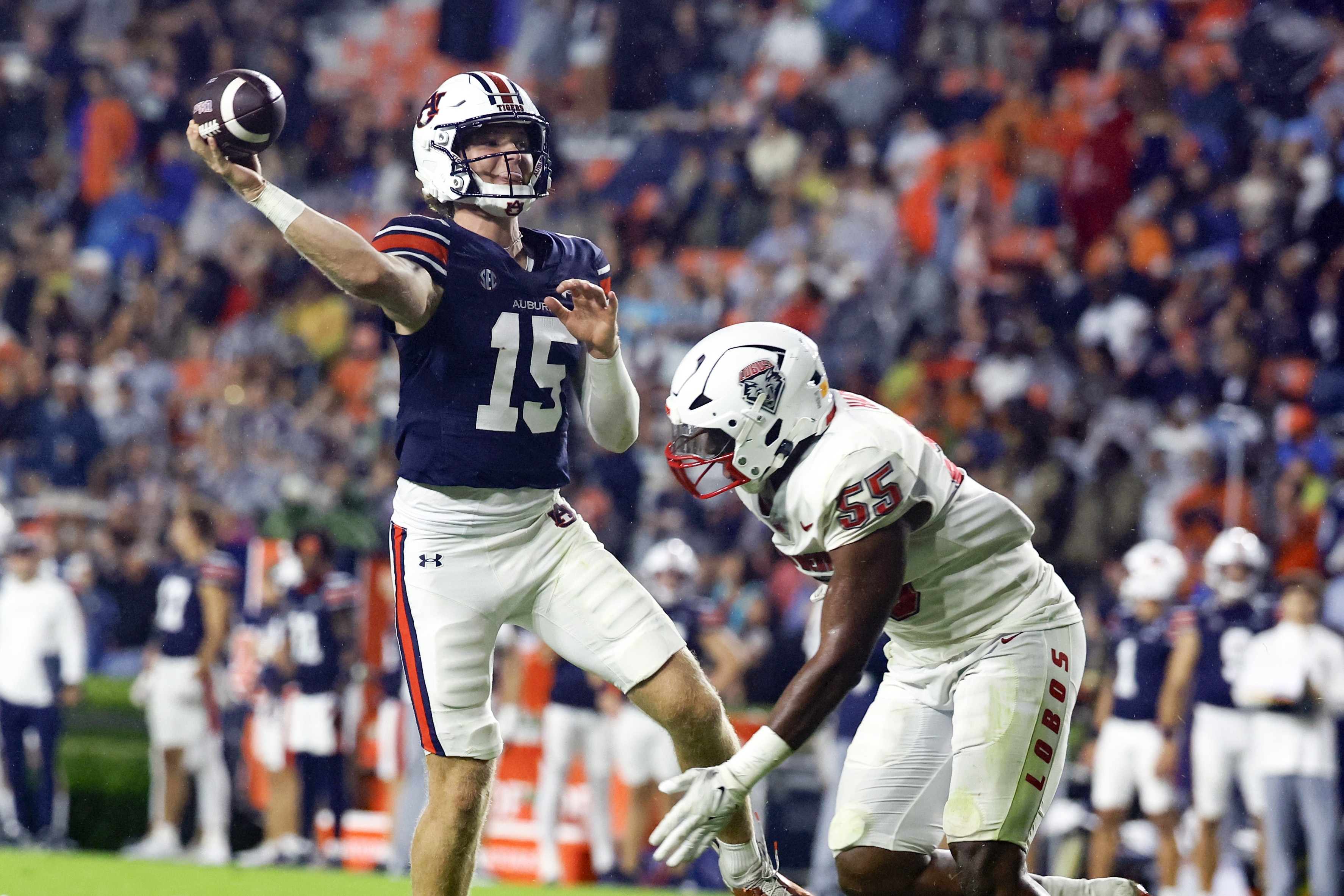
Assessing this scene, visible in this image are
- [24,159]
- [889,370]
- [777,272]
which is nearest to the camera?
[889,370]

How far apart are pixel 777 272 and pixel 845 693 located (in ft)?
28.6

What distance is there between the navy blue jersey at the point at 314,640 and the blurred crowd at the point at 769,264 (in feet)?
1.41

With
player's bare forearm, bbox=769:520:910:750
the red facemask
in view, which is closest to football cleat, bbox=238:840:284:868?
the red facemask

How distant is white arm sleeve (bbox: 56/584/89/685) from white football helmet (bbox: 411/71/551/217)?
262 inches

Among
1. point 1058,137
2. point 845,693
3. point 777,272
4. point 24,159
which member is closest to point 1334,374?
point 1058,137

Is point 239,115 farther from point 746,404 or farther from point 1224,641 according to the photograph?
point 1224,641

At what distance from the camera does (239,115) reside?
14.3 ft

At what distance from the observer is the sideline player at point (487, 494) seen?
4.56 m

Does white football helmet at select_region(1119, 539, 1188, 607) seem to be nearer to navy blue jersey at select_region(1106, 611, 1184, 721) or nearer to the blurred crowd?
navy blue jersey at select_region(1106, 611, 1184, 721)

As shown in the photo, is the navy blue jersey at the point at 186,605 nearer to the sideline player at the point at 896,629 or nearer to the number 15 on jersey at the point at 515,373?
the number 15 on jersey at the point at 515,373

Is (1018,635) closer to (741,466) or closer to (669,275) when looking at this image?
(741,466)

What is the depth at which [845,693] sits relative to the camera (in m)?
3.76

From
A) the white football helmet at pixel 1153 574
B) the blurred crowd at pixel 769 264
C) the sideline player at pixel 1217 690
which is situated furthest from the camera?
the blurred crowd at pixel 769 264

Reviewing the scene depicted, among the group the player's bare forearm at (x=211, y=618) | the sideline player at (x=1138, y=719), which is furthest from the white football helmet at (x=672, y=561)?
the player's bare forearm at (x=211, y=618)
